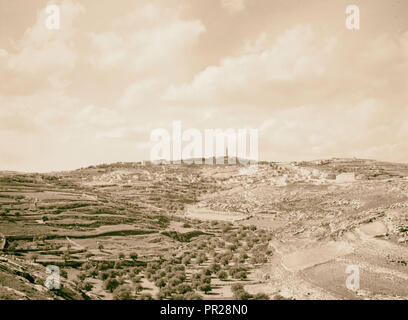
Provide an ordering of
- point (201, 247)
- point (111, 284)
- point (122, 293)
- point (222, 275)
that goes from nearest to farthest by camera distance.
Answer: point (122, 293) → point (111, 284) → point (222, 275) → point (201, 247)

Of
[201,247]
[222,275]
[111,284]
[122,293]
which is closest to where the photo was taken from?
[122,293]

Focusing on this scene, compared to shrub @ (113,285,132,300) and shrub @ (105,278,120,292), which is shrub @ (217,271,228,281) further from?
shrub @ (105,278,120,292)

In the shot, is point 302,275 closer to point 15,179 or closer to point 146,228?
point 146,228

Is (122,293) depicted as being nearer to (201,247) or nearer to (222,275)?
(222,275)

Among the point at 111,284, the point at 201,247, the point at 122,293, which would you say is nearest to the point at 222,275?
the point at 122,293

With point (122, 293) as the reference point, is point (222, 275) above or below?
below

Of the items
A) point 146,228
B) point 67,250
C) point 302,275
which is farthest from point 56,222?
point 302,275

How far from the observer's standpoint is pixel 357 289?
52.3 feet

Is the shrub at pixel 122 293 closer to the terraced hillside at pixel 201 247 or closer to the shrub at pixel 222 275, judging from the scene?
the terraced hillside at pixel 201 247

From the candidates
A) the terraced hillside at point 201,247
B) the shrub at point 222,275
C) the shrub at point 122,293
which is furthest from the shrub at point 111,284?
the shrub at point 222,275

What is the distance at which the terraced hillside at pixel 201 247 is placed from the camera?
1728 centimetres

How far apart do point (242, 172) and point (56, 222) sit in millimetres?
66801

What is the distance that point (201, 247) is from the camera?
31594 mm

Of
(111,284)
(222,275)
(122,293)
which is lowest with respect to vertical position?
(222,275)
